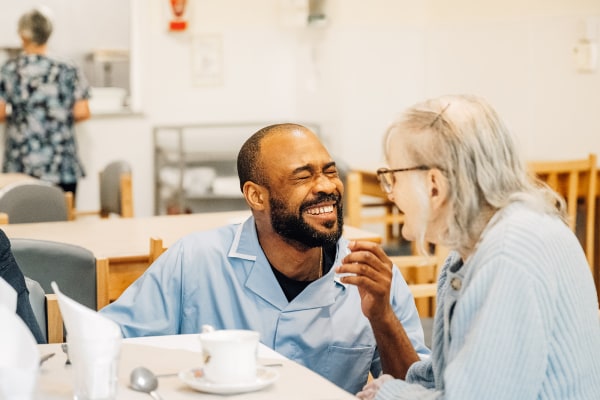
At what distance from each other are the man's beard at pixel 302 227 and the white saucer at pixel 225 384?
0.68 meters

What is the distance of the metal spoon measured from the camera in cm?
159

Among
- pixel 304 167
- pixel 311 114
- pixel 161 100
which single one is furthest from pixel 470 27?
pixel 304 167

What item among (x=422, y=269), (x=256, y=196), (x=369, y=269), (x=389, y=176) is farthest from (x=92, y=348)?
(x=422, y=269)

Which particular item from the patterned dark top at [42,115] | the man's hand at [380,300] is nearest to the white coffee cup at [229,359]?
the man's hand at [380,300]

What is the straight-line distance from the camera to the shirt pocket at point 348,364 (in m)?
2.24

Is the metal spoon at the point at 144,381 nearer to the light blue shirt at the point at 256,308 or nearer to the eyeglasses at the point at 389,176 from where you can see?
the eyeglasses at the point at 389,176

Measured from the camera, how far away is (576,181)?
5.44 metres

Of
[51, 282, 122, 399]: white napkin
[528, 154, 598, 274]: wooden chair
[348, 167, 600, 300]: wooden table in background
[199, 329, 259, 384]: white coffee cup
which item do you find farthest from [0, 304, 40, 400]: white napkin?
[348, 167, 600, 300]: wooden table in background

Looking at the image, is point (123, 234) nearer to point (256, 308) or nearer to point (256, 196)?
point (256, 196)

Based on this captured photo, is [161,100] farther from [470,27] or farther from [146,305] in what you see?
[146,305]

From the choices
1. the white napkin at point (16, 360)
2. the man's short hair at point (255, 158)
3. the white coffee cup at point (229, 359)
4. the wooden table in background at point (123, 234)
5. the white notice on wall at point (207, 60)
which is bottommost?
the wooden table in background at point (123, 234)

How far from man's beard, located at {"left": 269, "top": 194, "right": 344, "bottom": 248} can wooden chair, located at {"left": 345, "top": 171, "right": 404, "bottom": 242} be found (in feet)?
6.58

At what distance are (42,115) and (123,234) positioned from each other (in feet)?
8.47

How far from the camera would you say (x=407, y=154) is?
1.66 m
